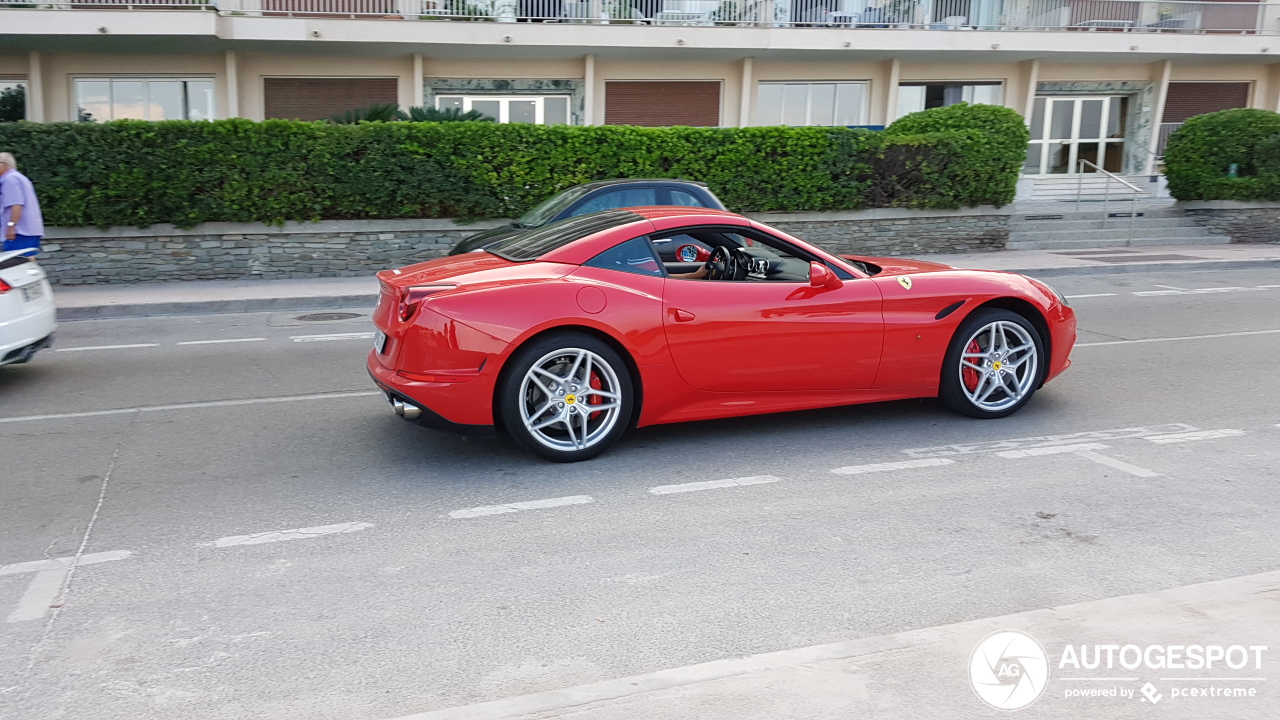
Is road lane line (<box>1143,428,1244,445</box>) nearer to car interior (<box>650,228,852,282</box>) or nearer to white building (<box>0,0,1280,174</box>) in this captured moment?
car interior (<box>650,228,852,282</box>)

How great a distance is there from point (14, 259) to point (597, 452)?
17.4ft

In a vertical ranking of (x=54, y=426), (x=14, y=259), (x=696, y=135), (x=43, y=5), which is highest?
(x=43, y=5)

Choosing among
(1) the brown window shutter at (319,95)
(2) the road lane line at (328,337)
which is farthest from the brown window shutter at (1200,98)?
(2) the road lane line at (328,337)

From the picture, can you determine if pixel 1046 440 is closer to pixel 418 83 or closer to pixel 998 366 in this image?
pixel 998 366

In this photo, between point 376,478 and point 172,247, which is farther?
point 172,247

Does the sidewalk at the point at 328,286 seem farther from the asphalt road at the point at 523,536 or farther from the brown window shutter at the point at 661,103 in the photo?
the brown window shutter at the point at 661,103

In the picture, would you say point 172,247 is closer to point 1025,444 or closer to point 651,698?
point 1025,444

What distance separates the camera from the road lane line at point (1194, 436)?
6477 mm

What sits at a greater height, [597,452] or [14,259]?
[14,259]

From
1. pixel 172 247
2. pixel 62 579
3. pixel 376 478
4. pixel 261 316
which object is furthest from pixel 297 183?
pixel 62 579

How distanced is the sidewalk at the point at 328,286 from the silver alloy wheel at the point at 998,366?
8298 mm

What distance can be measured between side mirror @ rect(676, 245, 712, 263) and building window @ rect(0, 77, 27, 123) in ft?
65.3

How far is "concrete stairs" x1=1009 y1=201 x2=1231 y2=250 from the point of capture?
19250mm

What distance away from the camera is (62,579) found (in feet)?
14.4
